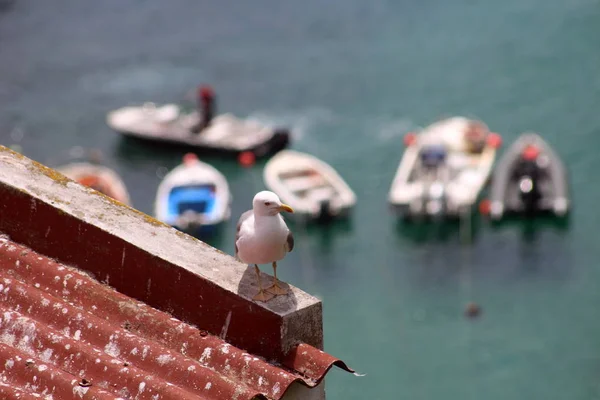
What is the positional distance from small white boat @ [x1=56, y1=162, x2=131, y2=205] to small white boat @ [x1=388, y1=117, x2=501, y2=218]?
9969 millimetres

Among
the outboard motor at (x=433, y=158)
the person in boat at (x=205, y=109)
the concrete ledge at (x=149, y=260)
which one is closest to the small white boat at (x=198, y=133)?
the person in boat at (x=205, y=109)

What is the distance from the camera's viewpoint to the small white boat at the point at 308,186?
42.1 m

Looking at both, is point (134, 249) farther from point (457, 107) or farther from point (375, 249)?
point (457, 107)

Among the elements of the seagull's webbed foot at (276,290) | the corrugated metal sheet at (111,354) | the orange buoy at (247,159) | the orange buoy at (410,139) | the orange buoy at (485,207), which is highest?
the orange buoy at (410,139)

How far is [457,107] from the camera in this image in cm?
5103

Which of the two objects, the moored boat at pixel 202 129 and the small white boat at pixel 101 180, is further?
the moored boat at pixel 202 129

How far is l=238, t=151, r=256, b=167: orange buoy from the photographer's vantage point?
47.9m

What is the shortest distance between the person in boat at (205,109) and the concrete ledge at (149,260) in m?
39.9

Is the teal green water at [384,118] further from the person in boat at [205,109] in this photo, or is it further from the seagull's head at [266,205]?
the seagull's head at [266,205]

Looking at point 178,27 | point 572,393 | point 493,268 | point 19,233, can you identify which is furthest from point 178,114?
point 19,233

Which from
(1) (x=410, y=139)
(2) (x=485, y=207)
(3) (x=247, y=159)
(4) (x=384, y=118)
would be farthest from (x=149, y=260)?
(4) (x=384, y=118)

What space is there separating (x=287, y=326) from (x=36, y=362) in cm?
174

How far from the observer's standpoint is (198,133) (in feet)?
163

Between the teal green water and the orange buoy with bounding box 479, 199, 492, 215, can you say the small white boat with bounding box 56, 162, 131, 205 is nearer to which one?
the teal green water
